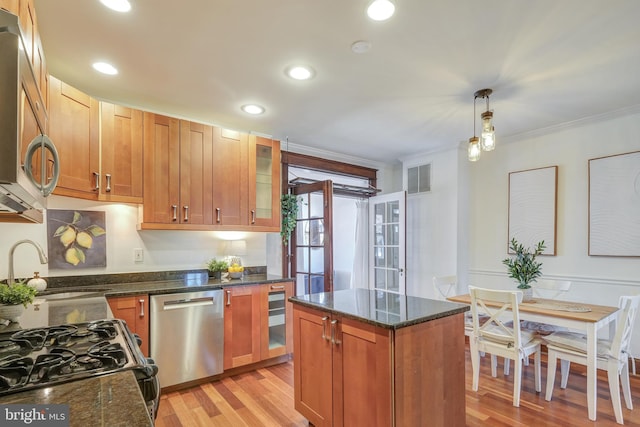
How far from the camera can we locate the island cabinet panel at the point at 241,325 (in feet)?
10.0

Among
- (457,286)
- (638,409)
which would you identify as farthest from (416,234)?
(638,409)

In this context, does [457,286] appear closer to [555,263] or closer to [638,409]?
[555,263]

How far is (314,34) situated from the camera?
1.99m

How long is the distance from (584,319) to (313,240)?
272cm

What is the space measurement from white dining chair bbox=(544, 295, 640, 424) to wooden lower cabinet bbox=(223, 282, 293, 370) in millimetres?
2341

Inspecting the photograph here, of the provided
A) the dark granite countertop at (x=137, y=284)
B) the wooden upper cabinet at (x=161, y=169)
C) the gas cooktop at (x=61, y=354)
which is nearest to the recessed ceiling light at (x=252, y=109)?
the wooden upper cabinet at (x=161, y=169)

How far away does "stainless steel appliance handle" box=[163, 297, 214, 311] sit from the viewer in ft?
9.05

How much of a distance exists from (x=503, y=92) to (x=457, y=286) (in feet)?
8.20

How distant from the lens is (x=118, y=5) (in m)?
1.72

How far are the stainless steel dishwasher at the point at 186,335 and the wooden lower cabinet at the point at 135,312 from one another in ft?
0.14

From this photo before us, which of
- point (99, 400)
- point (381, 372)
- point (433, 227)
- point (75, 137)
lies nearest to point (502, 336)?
point (381, 372)

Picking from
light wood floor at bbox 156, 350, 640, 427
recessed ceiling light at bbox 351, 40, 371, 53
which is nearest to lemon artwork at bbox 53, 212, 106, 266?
light wood floor at bbox 156, 350, 640, 427

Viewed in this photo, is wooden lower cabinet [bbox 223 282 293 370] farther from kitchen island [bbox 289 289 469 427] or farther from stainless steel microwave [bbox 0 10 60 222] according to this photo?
stainless steel microwave [bbox 0 10 60 222]

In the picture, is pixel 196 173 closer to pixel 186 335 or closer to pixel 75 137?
pixel 75 137
